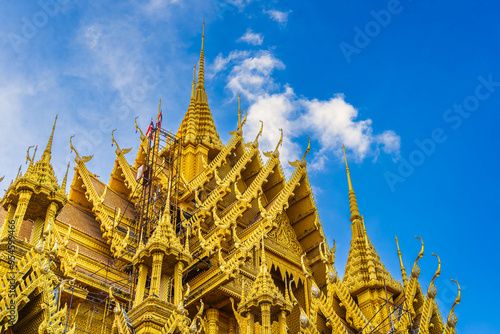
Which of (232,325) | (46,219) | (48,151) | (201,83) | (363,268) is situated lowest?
(46,219)

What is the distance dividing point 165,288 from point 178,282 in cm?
20

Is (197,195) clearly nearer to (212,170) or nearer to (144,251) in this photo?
(212,170)

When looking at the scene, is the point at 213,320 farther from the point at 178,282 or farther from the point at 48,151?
the point at 48,151

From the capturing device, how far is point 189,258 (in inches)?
381

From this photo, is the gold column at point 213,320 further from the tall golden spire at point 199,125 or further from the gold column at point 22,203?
the tall golden spire at point 199,125

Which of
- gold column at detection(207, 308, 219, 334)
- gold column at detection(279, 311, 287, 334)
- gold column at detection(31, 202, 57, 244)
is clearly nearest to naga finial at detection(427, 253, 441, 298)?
gold column at detection(279, 311, 287, 334)

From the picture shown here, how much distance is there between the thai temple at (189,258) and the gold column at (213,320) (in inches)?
1.0

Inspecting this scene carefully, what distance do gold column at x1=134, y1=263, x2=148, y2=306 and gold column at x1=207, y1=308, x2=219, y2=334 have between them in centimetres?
336

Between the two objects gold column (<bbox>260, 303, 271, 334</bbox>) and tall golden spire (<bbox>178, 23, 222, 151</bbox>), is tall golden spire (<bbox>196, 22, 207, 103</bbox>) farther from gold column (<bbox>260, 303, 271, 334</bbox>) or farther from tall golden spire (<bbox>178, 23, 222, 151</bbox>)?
gold column (<bbox>260, 303, 271, 334</bbox>)

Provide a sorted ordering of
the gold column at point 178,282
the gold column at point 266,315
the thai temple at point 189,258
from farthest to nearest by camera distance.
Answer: the gold column at point 266,315
the gold column at point 178,282
the thai temple at point 189,258

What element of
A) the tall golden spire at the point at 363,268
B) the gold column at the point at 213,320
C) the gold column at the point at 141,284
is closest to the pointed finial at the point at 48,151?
the gold column at the point at 141,284

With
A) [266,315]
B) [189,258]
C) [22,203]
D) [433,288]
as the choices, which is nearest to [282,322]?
[266,315]

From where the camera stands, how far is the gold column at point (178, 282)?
29.9 ft

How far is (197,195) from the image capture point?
15.7 metres
